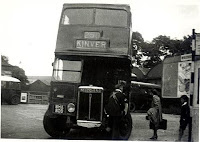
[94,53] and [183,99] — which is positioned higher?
[94,53]

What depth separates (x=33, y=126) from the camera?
5.02m

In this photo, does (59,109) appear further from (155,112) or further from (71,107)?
(155,112)

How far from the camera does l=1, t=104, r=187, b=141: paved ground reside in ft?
15.3

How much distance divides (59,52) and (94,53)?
594 mm

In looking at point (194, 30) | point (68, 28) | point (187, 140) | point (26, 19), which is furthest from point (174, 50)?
point (26, 19)

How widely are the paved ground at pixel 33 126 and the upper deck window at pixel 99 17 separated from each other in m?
1.74

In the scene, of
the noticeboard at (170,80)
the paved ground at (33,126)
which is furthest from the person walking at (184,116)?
the noticeboard at (170,80)

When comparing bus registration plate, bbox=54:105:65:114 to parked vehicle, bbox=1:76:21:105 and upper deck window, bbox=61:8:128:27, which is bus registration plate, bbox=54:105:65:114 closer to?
parked vehicle, bbox=1:76:21:105

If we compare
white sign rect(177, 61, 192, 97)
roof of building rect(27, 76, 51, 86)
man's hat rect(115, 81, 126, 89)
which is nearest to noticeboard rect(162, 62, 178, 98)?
white sign rect(177, 61, 192, 97)

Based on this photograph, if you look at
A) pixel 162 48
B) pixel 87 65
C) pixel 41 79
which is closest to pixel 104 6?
pixel 87 65

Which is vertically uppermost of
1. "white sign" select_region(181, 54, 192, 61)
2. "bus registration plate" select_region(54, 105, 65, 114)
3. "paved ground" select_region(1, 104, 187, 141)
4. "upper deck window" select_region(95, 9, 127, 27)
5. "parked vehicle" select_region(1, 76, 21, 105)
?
"upper deck window" select_region(95, 9, 127, 27)

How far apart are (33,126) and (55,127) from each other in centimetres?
53

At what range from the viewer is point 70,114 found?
4.50 m

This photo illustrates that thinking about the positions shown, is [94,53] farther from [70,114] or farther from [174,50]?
[174,50]
